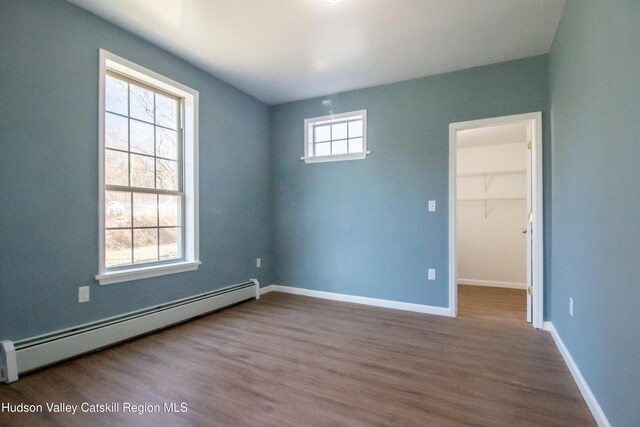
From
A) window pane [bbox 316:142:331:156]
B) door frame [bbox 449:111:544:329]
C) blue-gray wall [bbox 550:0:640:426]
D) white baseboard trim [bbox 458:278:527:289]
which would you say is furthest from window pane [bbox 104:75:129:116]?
white baseboard trim [bbox 458:278:527:289]

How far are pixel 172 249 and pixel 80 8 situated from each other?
Answer: 2130 mm

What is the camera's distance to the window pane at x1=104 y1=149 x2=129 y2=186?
248 cm

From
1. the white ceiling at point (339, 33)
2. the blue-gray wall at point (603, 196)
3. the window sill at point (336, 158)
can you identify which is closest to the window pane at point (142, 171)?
the white ceiling at point (339, 33)

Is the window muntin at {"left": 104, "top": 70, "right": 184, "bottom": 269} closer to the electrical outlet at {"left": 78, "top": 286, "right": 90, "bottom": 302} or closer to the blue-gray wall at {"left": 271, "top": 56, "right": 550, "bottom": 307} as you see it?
the electrical outlet at {"left": 78, "top": 286, "right": 90, "bottom": 302}

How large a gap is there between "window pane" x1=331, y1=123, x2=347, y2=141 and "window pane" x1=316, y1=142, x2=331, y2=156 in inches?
5.0

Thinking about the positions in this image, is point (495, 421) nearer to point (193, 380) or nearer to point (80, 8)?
point (193, 380)

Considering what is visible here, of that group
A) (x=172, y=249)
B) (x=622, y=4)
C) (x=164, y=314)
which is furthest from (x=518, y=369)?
(x=172, y=249)

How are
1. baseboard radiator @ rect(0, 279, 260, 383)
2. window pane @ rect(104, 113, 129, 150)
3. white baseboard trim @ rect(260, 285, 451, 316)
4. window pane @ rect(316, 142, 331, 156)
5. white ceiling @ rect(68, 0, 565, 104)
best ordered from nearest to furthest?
baseboard radiator @ rect(0, 279, 260, 383) → white ceiling @ rect(68, 0, 565, 104) → window pane @ rect(104, 113, 129, 150) → white baseboard trim @ rect(260, 285, 451, 316) → window pane @ rect(316, 142, 331, 156)

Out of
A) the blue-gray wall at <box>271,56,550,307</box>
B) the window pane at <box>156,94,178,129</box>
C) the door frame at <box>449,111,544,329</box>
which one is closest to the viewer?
the door frame at <box>449,111,544,329</box>

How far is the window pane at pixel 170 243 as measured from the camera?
2.96 metres

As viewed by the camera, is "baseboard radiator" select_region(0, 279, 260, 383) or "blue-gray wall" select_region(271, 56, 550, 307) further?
"blue-gray wall" select_region(271, 56, 550, 307)

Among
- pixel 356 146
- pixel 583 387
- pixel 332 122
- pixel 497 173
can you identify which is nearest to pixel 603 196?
pixel 583 387

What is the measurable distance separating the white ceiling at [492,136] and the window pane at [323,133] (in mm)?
1745

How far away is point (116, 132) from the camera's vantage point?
A: 2.54 m
